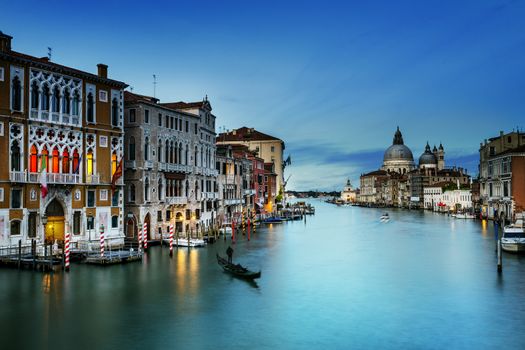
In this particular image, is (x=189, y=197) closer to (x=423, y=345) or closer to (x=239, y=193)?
(x=239, y=193)

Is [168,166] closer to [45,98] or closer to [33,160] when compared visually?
[45,98]

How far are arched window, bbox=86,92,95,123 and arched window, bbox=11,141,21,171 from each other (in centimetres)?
411

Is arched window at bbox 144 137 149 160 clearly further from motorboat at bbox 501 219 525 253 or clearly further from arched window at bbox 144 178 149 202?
motorboat at bbox 501 219 525 253

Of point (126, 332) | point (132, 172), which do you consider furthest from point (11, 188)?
point (126, 332)

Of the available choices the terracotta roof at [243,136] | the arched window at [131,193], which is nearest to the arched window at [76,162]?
the arched window at [131,193]

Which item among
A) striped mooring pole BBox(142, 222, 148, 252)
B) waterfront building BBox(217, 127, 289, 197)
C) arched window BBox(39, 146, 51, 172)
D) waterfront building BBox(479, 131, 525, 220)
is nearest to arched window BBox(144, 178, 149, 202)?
striped mooring pole BBox(142, 222, 148, 252)

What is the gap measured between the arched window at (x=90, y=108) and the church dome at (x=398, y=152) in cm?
14601

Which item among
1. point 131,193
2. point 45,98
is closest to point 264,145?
point 131,193

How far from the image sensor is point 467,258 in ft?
90.6

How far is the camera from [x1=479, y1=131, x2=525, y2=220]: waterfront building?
49188mm

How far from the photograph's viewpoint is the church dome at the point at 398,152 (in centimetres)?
16450

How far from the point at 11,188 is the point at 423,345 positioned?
17616 mm

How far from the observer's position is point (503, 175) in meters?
52.2

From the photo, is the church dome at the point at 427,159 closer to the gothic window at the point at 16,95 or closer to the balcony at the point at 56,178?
the balcony at the point at 56,178
